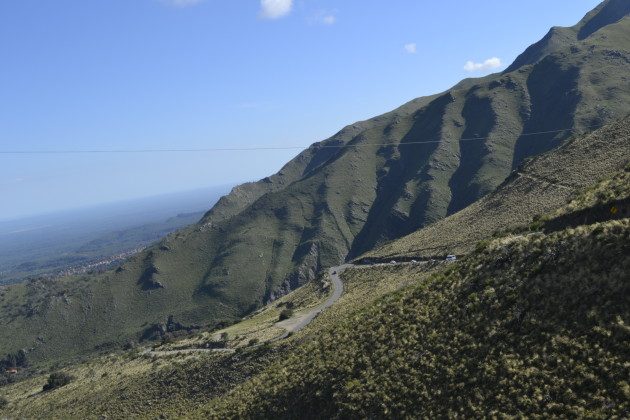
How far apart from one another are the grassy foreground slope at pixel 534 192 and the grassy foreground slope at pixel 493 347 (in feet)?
93.2

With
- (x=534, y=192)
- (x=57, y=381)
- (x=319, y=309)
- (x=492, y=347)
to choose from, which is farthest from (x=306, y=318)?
(x=57, y=381)

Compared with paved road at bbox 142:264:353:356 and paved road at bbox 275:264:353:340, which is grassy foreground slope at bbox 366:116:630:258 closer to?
paved road at bbox 275:264:353:340

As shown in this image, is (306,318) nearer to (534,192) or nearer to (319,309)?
(319,309)

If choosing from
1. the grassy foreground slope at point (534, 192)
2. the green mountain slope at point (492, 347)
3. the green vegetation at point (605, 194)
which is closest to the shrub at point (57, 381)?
the green mountain slope at point (492, 347)

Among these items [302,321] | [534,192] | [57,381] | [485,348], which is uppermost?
[534,192]

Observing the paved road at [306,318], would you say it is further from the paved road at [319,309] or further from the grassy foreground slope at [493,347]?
the grassy foreground slope at [493,347]

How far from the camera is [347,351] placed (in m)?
33.0

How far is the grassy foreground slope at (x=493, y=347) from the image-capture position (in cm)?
1995

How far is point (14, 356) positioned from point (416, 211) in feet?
507

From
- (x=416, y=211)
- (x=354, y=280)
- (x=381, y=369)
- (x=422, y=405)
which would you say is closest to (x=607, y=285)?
(x=422, y=405)

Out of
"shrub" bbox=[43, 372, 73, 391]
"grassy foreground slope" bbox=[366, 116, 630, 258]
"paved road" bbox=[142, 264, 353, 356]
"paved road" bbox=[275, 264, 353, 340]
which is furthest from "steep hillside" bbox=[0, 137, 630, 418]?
"shrub" bbox=[43, 372, 73, 391]

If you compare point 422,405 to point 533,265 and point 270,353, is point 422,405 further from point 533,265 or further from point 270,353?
point 270,353

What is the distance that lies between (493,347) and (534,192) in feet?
Result: 184

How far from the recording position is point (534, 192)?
241 feet
